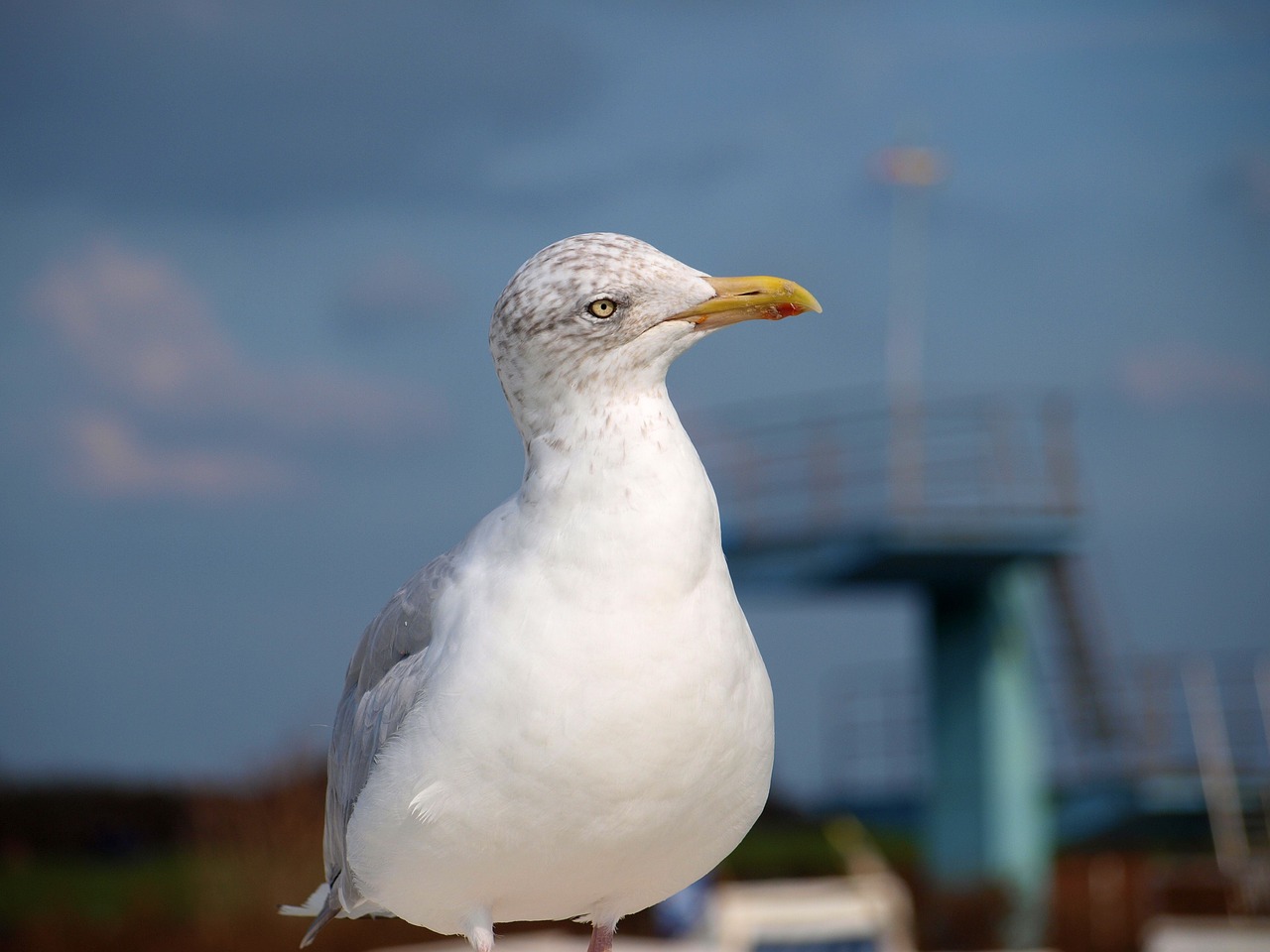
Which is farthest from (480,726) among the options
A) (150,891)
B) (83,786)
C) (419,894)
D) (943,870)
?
(83,786)

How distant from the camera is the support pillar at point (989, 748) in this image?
13.5 m

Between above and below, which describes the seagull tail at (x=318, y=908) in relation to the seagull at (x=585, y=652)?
below

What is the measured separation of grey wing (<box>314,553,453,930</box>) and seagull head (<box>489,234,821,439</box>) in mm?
367

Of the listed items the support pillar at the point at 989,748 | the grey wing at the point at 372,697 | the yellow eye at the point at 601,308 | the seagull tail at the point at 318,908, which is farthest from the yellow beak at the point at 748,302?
the support pillar at the point at 989,748

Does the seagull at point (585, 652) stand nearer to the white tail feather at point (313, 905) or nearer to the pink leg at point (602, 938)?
the pink leg at point (602, 938)

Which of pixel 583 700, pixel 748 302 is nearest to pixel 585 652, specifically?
pixel 583 700

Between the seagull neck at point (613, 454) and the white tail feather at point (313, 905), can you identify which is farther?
the white tail feather at point (313, 905)

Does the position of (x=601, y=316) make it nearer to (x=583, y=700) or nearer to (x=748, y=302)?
(x=748, y=302)

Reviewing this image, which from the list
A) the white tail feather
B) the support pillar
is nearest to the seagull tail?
the white tail feather

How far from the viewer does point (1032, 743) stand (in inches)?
545

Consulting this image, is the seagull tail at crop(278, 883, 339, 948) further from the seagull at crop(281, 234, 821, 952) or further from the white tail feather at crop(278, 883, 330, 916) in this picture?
the seagull at crop(281, 234, 821, 952)

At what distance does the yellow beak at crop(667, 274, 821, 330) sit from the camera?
2236 mm

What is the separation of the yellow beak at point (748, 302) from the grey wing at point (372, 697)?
1.92 feet

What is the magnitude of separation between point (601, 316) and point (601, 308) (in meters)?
0.01
